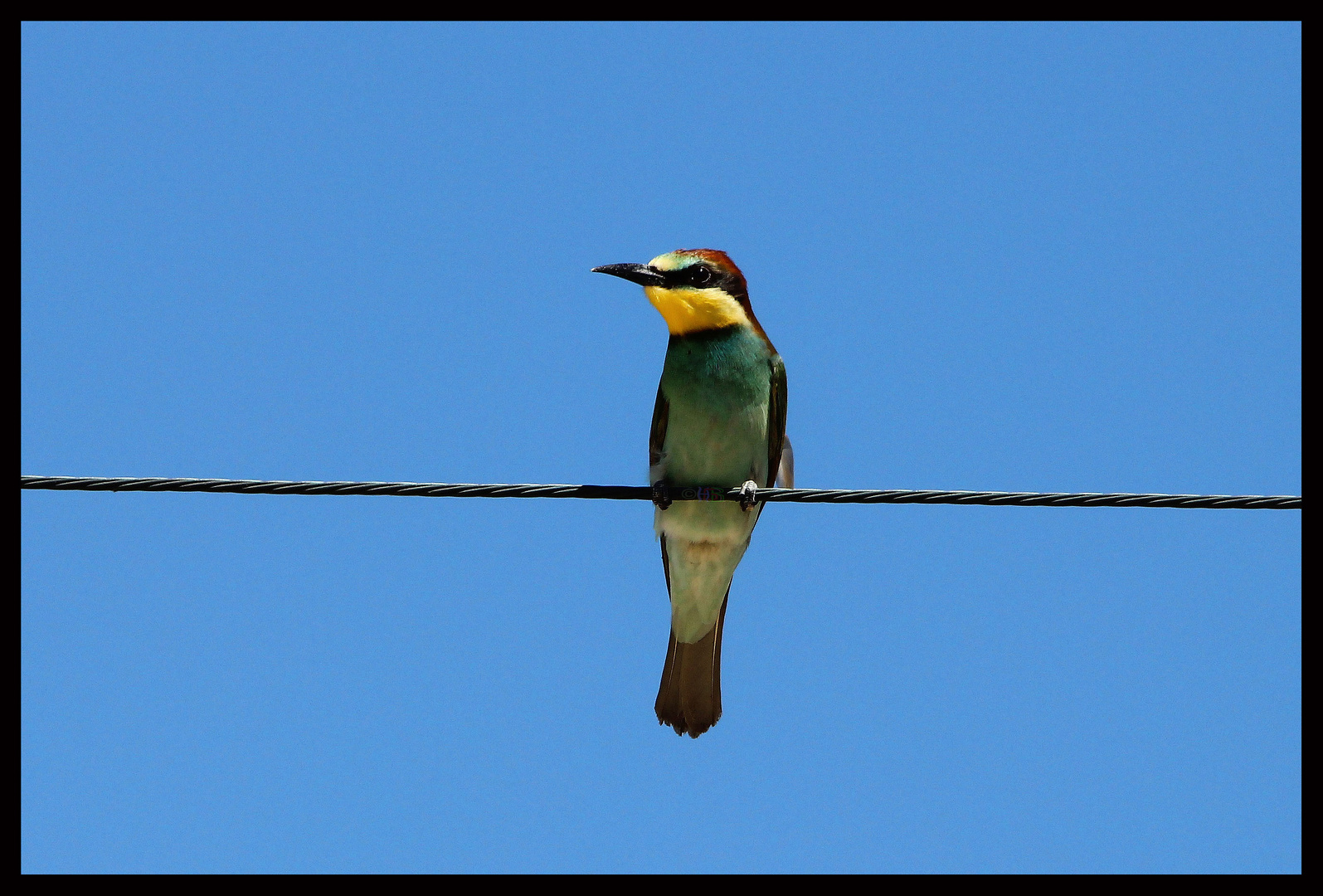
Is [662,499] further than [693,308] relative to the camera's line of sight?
No

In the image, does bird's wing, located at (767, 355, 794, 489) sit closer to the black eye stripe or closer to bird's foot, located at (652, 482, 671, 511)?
bird's foot, located at (652, 482, 671, 511)

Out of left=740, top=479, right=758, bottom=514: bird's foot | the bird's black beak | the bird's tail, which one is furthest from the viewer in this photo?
the bird's tail

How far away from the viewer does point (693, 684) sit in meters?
5.38

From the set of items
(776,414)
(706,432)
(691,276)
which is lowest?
(706,432)

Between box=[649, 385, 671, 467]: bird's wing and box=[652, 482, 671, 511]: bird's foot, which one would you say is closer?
box=[652, 482, 671, 511]: bird's foot

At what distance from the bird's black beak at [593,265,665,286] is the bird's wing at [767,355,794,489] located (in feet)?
1.92

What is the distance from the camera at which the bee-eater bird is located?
4961 mm

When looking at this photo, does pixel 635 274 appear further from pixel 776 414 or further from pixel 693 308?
pixel 776 414

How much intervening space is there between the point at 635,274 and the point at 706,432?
0.70 m

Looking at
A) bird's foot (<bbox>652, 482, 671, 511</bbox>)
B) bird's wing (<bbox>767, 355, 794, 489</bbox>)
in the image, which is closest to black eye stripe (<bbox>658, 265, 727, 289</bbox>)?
bird's wing (<bbox>767, 355, 794, 489</bbox>)

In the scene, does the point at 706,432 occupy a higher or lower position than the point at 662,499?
higher

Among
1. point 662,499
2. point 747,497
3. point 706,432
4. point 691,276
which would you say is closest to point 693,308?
point 691,276

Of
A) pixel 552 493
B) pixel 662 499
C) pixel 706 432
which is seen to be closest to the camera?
pixel 552 493

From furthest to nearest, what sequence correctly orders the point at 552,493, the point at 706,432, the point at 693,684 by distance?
1. the point at 693,684
2. the point at 706,432
3. the point at 552,493
